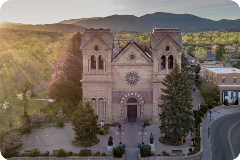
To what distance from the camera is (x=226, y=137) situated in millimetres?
35594

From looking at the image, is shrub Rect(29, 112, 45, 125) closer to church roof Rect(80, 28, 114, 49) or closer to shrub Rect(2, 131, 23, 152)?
shrub Rect(2, 131, 23, 152)

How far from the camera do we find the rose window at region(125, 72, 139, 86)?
39.5 meters

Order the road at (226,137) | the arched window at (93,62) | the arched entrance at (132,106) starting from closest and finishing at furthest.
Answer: the road at (226,137)
the arched entrance at (132,106)
the arched window at (93,62)

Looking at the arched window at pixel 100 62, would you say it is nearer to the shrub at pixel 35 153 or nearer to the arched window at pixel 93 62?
the arched window at pixel 93 62

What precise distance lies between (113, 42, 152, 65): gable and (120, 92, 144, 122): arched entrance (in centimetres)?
486

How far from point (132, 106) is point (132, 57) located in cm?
761

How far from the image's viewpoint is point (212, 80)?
5762 centimetres

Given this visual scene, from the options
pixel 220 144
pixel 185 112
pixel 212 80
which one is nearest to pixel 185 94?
pixel 185 112

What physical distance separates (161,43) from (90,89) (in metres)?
12.8

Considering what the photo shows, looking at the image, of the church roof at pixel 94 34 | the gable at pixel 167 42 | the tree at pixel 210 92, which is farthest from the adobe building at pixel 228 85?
the church roof at pixel 94 34

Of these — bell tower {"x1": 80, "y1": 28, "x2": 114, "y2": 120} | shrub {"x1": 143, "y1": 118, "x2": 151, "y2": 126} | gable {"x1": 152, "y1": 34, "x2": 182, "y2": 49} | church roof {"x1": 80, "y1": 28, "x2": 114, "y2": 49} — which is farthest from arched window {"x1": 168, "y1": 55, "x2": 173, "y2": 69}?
church roof {"x1": 80, "y1": 28, "x2": 114, "y2": 49}

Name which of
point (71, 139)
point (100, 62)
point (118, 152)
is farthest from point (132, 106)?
point (118, 152)

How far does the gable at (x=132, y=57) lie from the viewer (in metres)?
38.9

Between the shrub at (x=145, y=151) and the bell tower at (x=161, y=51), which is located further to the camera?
the bell tower at (x=161, y=51)
